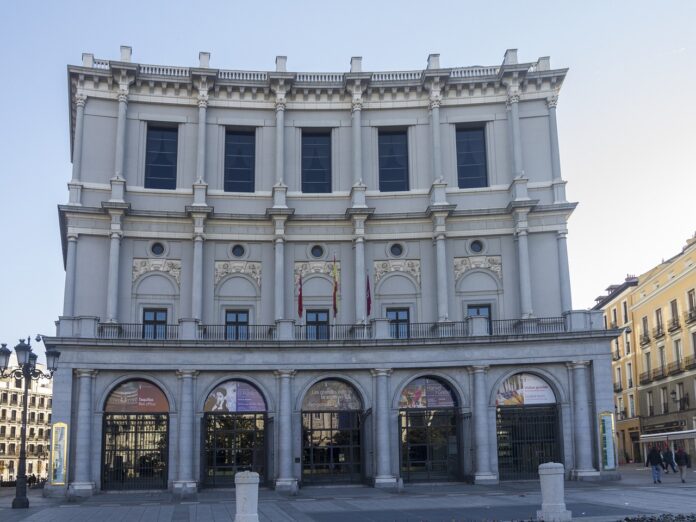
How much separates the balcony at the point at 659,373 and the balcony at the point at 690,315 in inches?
237

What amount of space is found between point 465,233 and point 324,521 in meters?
23.2

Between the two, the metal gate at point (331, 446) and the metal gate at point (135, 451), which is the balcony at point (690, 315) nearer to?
the metal gate at point (331, 446)

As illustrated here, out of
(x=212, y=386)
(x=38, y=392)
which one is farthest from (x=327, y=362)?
(x=38, y=392)

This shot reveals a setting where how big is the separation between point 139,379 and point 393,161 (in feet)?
59.3

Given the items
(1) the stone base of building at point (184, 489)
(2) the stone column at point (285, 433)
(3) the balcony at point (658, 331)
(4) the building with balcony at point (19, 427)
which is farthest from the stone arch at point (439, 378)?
(4) the building with balcony at point (19, 427)

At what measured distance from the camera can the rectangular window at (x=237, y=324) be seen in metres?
43.3

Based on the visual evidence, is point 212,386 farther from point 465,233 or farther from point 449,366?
point 465,233

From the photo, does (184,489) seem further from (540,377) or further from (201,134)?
(201,134)

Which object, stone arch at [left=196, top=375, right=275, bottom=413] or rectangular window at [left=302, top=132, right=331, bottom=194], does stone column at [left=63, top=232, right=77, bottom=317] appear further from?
rectangular window at [left=302, top=132, right=331, bottom=194]

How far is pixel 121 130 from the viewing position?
4494 cm

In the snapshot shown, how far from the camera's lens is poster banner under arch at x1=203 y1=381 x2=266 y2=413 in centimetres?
3956

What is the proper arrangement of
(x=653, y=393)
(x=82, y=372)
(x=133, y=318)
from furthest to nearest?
(x=653, y=393) < (x=133, y=318) < (x=82, y=372)

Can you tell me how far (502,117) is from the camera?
47.2 metres

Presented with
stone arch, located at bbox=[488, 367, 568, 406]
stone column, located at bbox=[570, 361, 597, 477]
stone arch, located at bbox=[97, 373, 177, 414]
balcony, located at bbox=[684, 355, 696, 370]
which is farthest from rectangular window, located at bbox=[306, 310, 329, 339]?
balcony, located at bbox=[684, 355, 696, 370]
